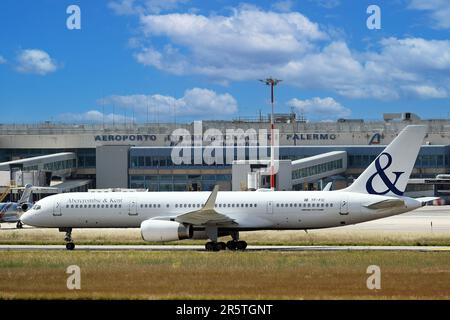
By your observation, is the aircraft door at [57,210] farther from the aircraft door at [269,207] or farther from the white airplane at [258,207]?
the aircraft door at [269,207]

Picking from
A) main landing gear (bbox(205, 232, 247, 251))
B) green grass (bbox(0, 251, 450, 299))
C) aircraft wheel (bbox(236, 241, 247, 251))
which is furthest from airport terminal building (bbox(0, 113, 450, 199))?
green grass (bbox(0, 251, 450, 299))

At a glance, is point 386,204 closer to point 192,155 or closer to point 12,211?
point 12,211

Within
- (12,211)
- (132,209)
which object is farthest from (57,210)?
(12,211)

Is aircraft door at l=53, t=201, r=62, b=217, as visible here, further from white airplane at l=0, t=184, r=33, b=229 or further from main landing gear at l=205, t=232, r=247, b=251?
white airplane at l=0, t=184, r=33, b=229

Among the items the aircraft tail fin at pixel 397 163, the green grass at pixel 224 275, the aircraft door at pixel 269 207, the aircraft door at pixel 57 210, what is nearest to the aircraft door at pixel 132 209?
the aircraft door at pixel 57 210

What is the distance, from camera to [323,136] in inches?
4296

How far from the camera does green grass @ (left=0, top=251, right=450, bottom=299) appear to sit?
949 inches

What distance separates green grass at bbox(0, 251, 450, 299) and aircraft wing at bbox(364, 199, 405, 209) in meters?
4.17

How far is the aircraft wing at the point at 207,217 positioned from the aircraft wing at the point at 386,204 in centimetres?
751

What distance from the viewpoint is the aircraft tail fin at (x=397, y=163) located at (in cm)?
4234

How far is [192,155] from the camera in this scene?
99062 mm

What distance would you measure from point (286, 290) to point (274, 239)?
24.8m

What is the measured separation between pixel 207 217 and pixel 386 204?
943 cm
